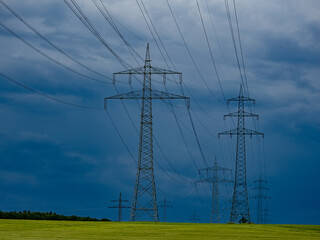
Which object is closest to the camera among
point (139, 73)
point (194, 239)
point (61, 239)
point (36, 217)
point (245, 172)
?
point (61, 239)

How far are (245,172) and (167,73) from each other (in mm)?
19531

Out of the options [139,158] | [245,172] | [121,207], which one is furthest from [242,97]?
[121,207]

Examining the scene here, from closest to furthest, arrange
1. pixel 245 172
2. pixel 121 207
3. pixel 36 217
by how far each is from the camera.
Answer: pixel 36 217 → pixel 245 172 → pixel 121 207

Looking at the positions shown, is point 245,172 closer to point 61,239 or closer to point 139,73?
point 139,73

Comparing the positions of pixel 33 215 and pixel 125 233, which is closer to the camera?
pixel 125 233

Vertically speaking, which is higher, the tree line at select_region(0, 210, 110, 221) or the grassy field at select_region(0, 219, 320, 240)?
the tree line at select_region(0, 210, 110, 221)

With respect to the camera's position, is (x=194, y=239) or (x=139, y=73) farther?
(x=139, y=73)

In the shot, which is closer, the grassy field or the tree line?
the grassy field

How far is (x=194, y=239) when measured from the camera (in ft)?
94.0

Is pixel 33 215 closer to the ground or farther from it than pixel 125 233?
farther from it

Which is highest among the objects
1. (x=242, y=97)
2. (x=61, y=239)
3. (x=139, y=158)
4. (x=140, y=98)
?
(x=242, y=97)

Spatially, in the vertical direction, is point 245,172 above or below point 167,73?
below

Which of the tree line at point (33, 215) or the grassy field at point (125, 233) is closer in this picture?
the grassy field at point (125, 233)

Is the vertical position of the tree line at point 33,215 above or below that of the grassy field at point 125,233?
above
